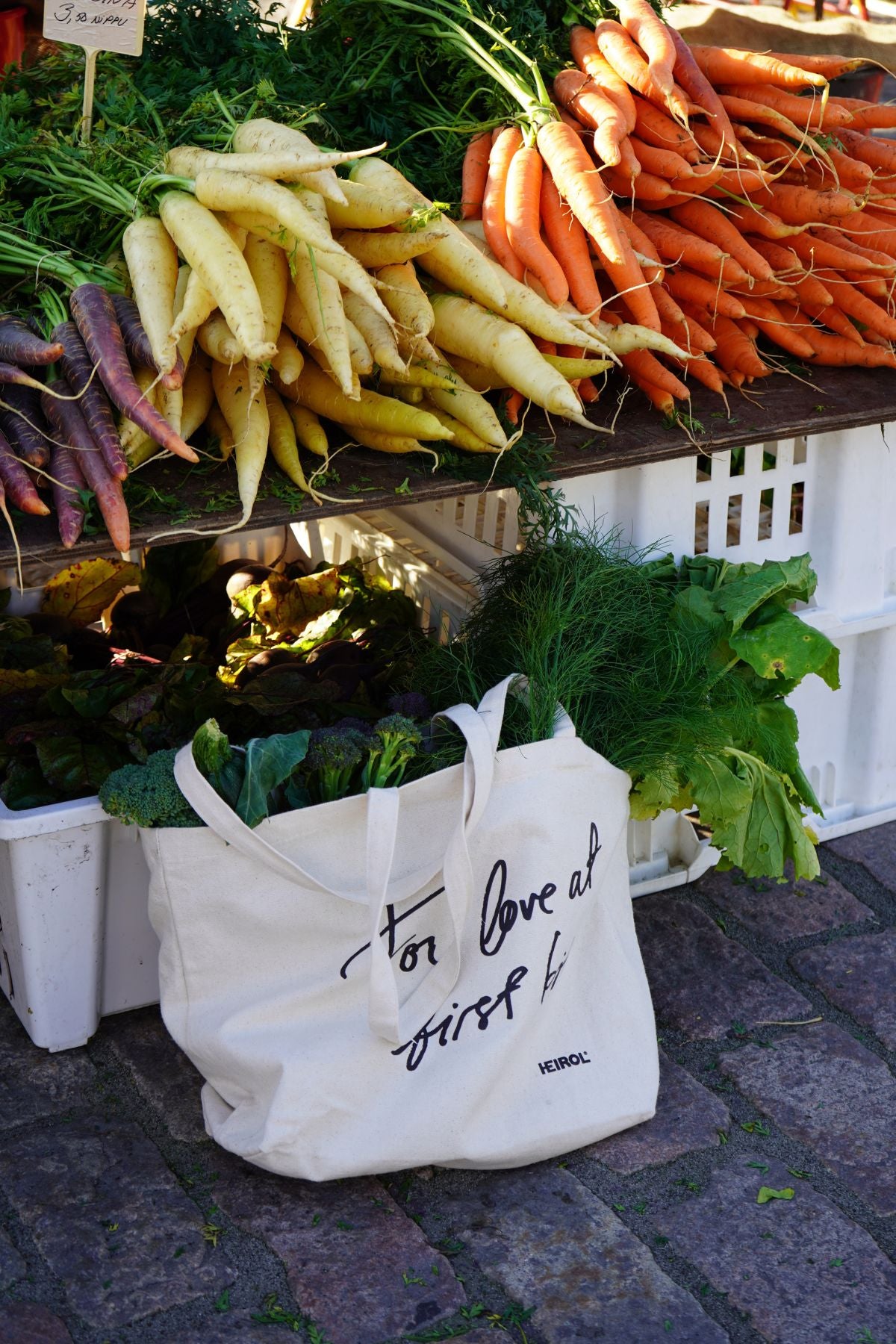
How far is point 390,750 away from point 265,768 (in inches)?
7.4

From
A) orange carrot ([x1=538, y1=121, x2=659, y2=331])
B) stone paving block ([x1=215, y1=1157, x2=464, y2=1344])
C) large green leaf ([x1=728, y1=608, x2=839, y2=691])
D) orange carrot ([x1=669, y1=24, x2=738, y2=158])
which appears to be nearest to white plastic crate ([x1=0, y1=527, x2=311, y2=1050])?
stone paving block ([x1=215, y1=1157, x2=464, y2=1344])

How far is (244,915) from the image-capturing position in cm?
194

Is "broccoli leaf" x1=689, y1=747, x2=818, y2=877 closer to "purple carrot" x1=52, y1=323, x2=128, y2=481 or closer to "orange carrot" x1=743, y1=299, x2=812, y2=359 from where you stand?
"orange carrot" x1=743, y1=299, x2=812, y2=359

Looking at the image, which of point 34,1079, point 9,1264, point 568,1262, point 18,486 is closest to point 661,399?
point 18,486

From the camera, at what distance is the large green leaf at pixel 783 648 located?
2.25 meters

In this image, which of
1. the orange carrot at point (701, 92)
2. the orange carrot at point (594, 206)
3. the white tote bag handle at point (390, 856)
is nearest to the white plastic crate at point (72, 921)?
the white tote bag handle at point (390, 856)

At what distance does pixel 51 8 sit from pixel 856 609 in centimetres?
190

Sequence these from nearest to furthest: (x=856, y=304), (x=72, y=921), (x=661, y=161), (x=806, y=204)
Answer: (x=72, y=921)
(x=661, y=161)
(x=806, y=204)
(x=856, y=304)

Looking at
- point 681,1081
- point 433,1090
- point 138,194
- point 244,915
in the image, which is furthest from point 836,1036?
point 138,194

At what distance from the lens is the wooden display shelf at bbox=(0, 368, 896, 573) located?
1919 millimetres

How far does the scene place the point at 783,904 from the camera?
272 centimetres

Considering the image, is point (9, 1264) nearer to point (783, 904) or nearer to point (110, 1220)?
point (110, 1220)

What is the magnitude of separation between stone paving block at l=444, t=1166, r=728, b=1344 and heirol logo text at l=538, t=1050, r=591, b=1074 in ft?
0.52

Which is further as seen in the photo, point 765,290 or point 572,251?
point 765,290
